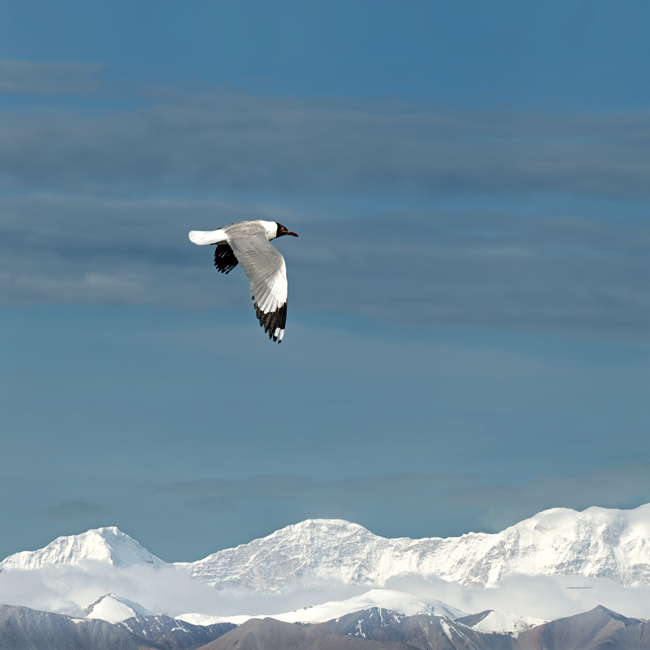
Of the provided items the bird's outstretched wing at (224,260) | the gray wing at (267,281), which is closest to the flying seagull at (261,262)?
the gray wing at (267,281)

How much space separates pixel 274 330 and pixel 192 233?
9763mm

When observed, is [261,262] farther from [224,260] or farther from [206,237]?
[224,260]

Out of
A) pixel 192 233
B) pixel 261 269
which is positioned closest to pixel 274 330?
pixel 261 269

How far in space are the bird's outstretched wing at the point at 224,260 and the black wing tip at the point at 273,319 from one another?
1154 centimetres

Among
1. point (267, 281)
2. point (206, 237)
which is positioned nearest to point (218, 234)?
point (206, 237)

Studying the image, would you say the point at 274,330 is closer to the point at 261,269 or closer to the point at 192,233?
the point at 261,269

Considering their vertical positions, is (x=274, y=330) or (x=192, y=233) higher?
(x=192, y=233)

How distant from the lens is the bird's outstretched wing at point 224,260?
7509cm

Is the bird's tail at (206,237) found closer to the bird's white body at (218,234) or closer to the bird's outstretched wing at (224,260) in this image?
the bird's white body at (218,234)

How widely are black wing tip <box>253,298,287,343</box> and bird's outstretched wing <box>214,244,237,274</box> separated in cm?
1154

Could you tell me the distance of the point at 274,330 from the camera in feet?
207

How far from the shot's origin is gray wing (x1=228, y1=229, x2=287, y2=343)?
63.7 metres

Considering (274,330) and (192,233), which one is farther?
(192,233)

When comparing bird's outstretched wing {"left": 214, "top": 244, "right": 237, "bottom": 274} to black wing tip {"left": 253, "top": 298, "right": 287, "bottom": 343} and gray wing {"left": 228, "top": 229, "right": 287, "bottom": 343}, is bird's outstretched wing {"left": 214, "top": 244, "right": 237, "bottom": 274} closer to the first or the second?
gray wing {"left": 228, "top": 229, "right": 287, "bottom": 343}
